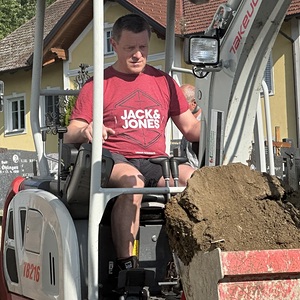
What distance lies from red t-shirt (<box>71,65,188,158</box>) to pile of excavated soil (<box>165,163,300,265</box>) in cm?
98

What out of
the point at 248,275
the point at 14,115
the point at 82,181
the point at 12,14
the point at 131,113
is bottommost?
the point at 248,275

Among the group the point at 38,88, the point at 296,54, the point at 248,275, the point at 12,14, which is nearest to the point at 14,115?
the point at 296,54

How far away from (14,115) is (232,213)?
1189 inches

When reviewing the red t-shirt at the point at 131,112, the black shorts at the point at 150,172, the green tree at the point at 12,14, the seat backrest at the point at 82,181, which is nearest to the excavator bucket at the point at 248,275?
the seat backrest at the point at 82,181

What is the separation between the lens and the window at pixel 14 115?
32.6 m

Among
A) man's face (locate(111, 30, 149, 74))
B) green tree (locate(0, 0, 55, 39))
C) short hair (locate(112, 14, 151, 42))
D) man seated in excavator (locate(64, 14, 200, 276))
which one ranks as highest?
green tree (locate(0, 0, 55, 39))

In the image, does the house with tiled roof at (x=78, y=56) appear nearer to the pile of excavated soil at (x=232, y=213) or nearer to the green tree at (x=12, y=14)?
the green tree at (x=12, y=14)

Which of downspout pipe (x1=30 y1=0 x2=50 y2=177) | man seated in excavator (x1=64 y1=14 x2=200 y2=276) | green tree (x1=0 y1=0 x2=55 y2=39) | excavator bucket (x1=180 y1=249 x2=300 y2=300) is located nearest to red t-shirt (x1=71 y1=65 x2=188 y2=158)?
man seated in excavator (x1=64 y1=14 x2=200 y2=276)

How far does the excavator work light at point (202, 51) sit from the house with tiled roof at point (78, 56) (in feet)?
49.2

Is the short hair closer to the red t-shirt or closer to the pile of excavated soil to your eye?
the red t-shirt

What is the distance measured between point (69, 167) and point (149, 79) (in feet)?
2.34

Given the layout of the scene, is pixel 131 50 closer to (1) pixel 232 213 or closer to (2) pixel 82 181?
(2) pixel 82 181

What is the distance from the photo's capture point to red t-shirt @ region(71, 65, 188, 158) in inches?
180

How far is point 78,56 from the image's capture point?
29.8 metres
